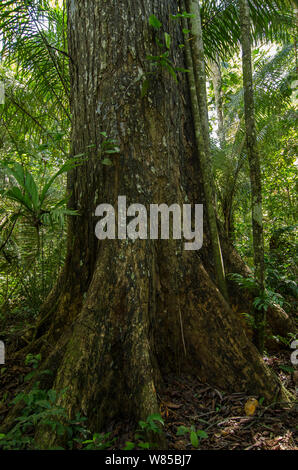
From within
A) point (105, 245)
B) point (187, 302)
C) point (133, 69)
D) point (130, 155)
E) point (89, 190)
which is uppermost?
point (133, 69)

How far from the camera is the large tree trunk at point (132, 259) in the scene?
2045mm

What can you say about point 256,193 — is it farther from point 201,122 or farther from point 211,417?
point 211,417

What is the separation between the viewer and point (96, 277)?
2137mm

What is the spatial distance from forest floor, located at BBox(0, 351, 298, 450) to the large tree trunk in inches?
4.4

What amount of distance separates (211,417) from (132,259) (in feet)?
3.76

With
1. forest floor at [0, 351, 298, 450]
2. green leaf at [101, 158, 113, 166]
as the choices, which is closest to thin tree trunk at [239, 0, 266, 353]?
forest floor at [0, 351, 298, 450]

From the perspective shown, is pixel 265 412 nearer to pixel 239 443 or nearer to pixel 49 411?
pixel 239 443

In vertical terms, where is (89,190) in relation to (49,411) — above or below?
above

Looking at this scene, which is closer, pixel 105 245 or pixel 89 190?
pixel 105 245

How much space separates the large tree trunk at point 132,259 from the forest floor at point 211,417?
0.36 ft

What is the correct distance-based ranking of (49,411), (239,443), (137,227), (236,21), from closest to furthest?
(49,411) → (239,443) → (137,227) → (236,21)

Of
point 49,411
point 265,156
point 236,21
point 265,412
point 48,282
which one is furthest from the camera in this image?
point 265,156

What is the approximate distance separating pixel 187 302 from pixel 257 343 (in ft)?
2.25

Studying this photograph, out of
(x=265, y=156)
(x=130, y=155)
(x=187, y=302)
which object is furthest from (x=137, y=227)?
(x=265, y=156)
